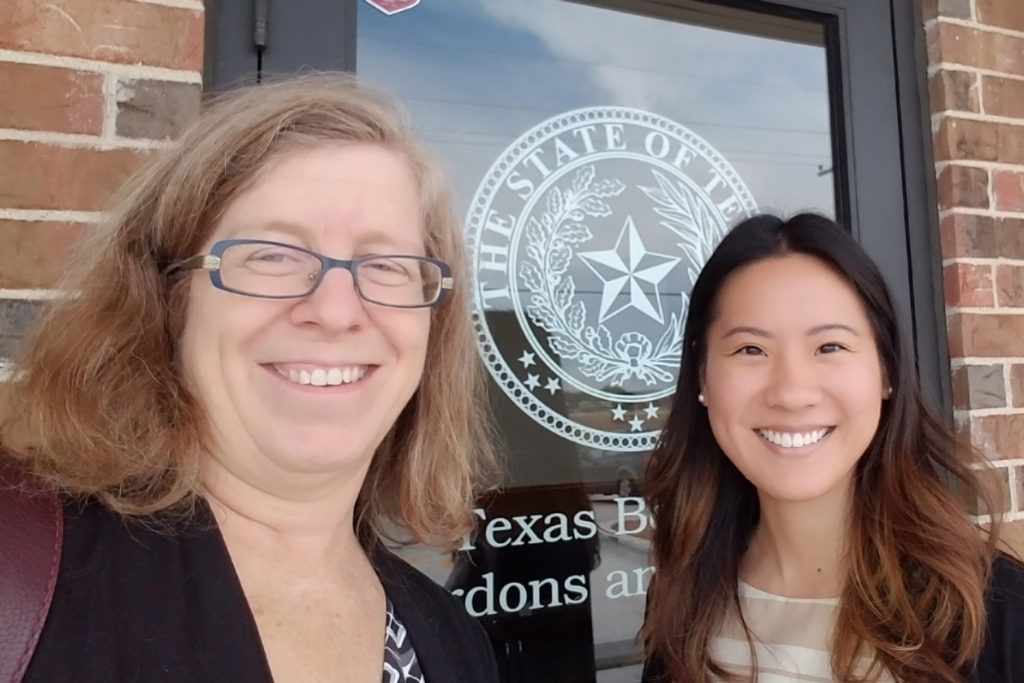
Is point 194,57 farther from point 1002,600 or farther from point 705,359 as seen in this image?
point 1002,600

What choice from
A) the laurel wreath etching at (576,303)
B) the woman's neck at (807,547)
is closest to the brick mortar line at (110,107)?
the laurel wreath etching at (576,303)

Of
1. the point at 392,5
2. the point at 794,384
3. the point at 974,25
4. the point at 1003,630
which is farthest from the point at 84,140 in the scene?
the point at 974,25

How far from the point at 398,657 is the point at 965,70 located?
1970 millimetres

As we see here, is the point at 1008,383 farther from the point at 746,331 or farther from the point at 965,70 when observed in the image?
the point at 746,331

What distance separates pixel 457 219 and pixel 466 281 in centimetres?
11

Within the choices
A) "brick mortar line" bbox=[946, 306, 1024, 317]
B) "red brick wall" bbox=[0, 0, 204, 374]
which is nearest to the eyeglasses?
"red brick wall" bbox=[0, 0, 204, 374]

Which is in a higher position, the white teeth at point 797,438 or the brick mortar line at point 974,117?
the brick mortar line at point 974,117

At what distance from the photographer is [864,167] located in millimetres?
2043

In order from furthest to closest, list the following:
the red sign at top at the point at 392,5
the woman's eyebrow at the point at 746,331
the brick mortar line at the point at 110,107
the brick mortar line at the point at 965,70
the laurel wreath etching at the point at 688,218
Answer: the brick mortar line at the point at 965,70 < the laurel wreath etching at the point at 688,218 < the red sign at top at the point at 392,5 < the woman's eyebrow at the point at 746,331 < the brick mortar line at the point at 110,107

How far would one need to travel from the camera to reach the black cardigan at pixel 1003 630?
118 cm

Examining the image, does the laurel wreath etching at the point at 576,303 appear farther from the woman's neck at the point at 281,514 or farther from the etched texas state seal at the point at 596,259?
the woman's neck at the point at 281,514

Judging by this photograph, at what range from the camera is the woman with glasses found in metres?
0.94

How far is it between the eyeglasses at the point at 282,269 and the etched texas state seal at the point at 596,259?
65 centimetres

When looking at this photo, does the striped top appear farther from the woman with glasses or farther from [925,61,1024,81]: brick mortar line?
[925,61,1024,81]: brick mortar line
